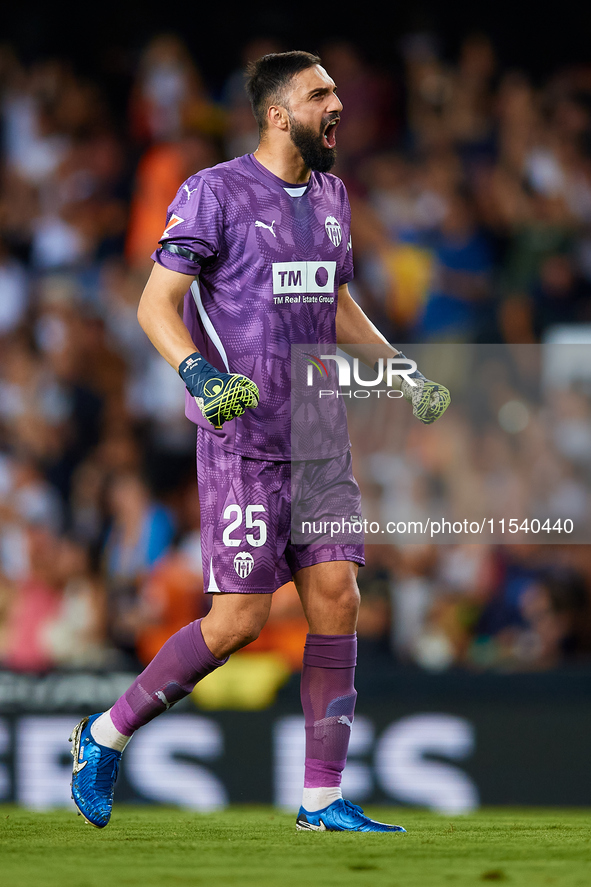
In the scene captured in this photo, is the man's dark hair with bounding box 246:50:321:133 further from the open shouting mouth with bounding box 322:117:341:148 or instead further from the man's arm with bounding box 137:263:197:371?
the man's arm with bounding box 137:263:197:371

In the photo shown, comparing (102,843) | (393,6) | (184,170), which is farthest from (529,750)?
(393,6)

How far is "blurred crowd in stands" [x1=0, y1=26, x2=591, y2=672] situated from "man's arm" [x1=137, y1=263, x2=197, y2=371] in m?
1.87

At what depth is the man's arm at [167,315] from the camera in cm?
297

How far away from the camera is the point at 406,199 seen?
7.26 metres

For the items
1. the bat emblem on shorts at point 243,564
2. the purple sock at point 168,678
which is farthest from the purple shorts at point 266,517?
the purple sock at point 168,678

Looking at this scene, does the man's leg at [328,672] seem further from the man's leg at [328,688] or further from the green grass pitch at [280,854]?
the green grass pitch at [280,854]

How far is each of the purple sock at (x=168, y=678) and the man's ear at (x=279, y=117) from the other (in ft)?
4.55

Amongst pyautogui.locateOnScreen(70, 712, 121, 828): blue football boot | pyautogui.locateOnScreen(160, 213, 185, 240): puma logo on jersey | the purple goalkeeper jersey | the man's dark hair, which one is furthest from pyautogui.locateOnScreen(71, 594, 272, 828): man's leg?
the man's dark hair

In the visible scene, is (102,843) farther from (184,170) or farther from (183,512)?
(184,170)

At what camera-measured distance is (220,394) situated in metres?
2.78

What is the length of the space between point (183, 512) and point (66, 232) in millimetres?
2386

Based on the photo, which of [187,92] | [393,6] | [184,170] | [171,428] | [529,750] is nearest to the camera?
[529,750]

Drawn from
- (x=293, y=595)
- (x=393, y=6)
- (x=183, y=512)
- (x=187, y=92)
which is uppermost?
(x=393, y=6)

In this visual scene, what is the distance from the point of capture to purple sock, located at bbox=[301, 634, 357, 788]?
10.4 ft
